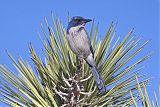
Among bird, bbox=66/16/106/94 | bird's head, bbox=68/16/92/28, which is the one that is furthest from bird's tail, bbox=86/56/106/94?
bird's head, bbox=68/16/92/28

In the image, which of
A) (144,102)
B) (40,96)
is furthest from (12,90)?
(144,102)

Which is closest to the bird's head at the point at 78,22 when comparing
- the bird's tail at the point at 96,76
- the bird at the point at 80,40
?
the bird at the point at 80,40

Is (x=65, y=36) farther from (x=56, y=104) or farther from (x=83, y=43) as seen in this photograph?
(x=56, y=104)

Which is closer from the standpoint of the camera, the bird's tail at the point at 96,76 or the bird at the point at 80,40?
the bird's tail at the point at 96,76

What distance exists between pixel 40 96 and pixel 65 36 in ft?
1.61

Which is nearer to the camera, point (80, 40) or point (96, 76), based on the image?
point (96, 76)

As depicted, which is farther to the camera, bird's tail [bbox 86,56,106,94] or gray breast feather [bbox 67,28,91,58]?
gray breast feather [bbox 67,28,91,58]

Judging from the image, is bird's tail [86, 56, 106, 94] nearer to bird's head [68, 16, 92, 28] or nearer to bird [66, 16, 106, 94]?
bird [66, 16, 106, 94]

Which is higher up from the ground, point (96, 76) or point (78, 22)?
point (78, 22)

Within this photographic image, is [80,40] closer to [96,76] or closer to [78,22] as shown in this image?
[78,22]

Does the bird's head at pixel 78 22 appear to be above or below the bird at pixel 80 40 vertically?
above

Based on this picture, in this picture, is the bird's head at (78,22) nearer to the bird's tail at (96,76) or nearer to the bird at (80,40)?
the bird at (80,40)

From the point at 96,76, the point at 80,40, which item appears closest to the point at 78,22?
the point at 80,40

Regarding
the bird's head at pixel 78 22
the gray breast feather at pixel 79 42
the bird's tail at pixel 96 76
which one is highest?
the bird's head at pixel 78 22
